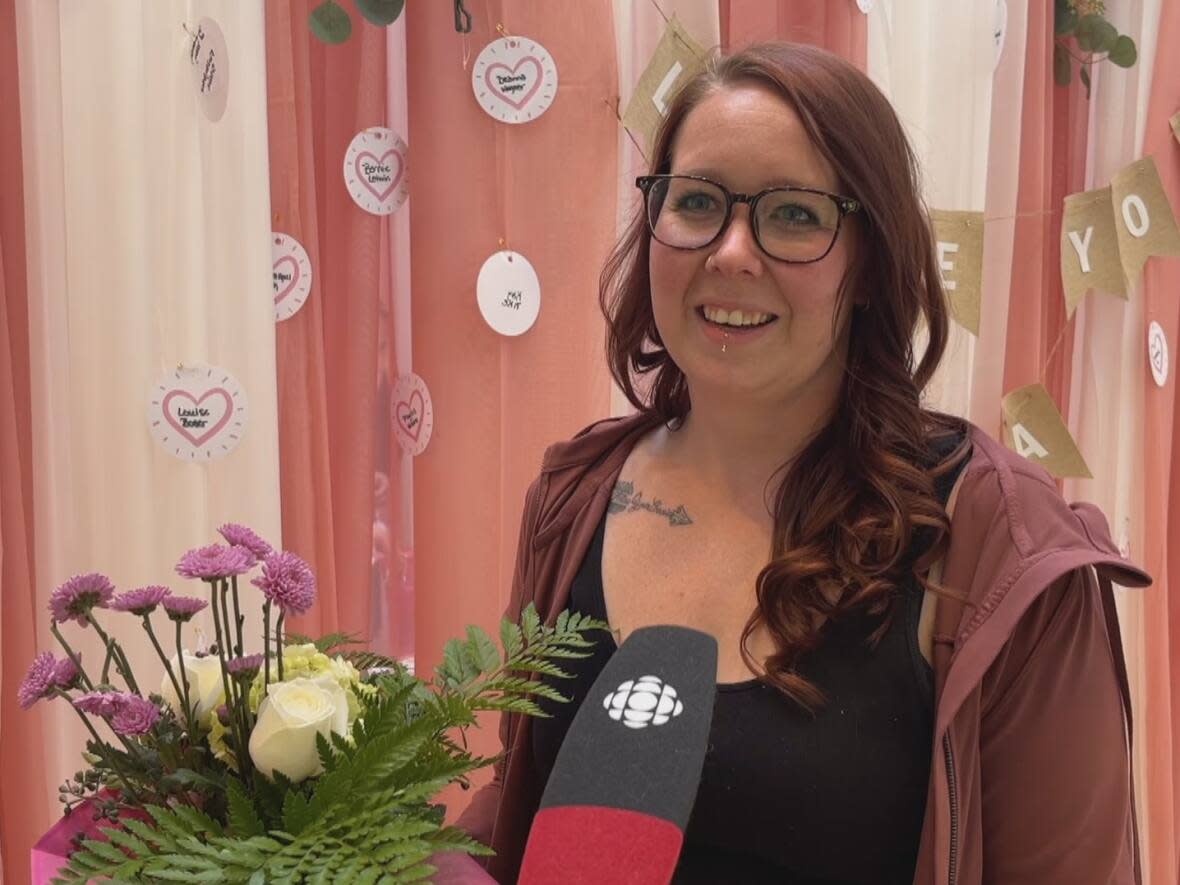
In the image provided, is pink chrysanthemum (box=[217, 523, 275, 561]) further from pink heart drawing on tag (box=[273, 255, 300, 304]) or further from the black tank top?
pink heart drawing on tag (box=[273, 255, 300, 304])

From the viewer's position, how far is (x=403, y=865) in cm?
55

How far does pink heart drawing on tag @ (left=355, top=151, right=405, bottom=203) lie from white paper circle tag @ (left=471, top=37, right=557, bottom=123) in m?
0.14

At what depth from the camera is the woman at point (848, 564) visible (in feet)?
2.77

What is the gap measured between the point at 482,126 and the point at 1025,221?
901 mm

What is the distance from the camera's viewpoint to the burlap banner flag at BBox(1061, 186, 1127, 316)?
66.0 inches

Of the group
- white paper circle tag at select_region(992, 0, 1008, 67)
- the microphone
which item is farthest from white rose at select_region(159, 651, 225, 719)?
white paper circle tag at select_region(992, 0, 1008, 67)

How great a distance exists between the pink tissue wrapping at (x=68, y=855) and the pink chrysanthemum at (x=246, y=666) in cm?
11

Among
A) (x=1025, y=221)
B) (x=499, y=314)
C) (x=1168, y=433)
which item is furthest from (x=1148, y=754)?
(x=499, y=314)

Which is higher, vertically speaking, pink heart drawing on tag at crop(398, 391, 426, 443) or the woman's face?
the woman's face

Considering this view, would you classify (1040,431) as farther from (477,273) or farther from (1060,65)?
(477,273)

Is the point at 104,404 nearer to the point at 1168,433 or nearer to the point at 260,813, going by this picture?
the point at 260,813

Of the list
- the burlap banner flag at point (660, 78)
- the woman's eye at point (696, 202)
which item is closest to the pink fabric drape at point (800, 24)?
the burlap banner flag at point (660, 78)

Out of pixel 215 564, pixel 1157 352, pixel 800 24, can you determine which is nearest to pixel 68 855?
pixel 215 564

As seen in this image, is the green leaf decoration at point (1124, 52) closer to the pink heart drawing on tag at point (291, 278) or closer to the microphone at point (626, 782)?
the pink heart drawing on tag at point (291, 278)
